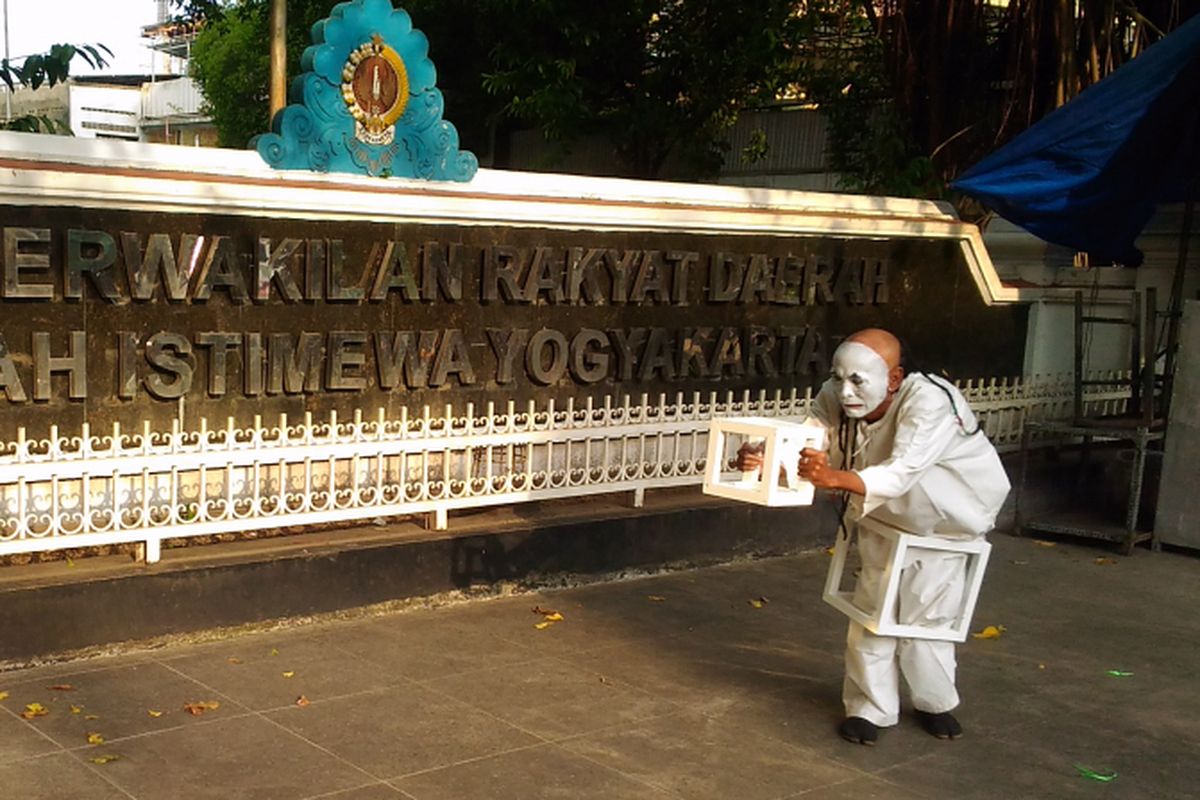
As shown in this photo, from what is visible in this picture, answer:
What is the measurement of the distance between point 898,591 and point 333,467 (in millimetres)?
2631

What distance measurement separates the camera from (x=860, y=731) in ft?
16.5

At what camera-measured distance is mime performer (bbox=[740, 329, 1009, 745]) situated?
480 cm

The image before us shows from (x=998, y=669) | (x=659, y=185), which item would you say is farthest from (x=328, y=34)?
(x=998, y=669)

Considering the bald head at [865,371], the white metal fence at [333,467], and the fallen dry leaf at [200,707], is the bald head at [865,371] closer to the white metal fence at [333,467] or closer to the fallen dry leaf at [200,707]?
the white metal fence at [333,467]

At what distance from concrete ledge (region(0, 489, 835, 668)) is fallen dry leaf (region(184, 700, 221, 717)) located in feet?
2.28

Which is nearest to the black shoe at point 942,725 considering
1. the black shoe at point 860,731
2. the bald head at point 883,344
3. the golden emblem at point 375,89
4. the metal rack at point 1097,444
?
the black shoe at point 860,731

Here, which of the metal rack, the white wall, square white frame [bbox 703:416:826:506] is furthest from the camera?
the white wall

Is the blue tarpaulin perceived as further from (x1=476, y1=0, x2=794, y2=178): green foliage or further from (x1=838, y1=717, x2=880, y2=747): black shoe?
(x1=838, y1=717, x2=880, y2=747): black shoe

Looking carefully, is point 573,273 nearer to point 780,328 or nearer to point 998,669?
point 780,328

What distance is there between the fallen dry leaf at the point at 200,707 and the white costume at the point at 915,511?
2.36 metres

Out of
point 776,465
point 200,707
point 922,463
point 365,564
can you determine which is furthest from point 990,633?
point 200,707

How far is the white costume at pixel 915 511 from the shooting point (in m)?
4.85

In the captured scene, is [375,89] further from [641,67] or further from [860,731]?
[641,67]

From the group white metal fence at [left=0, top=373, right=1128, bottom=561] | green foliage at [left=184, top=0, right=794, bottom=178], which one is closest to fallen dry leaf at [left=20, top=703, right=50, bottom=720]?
white metal fence at [left=0, top=373, right=1128, bottom=561]
